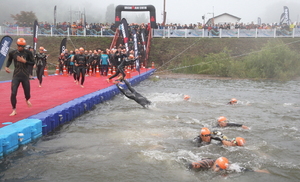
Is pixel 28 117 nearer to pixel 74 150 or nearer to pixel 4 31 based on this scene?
pixel 74 150

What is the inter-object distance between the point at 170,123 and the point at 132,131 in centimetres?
168

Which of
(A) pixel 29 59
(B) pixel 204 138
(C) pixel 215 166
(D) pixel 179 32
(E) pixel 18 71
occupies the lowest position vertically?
(C) pixel 215 166

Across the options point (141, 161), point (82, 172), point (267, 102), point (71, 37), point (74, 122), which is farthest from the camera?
point (71, 37)

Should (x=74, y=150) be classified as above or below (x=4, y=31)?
below

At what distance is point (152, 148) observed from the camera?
7.05m

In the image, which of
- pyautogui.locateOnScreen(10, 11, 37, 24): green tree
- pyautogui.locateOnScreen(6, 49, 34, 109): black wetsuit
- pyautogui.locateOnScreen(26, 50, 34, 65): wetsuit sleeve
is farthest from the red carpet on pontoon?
pyautogui.locateOnScreen(10, 11, 37, 24): green tree

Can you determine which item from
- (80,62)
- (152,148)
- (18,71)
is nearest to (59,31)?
(80,62)

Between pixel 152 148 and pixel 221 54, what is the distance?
2233 cm

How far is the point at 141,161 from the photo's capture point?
249 inches

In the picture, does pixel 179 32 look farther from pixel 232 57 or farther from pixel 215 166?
pixel 215 166

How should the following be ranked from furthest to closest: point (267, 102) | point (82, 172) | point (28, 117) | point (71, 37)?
point (71, 37)
point (267, 102)
point (28, 117)
point (82, 172)

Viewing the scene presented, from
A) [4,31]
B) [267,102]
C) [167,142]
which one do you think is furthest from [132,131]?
[4,31]

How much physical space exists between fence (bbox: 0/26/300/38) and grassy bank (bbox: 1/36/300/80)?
21.6 inches

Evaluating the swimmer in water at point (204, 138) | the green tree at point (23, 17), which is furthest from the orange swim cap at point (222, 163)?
the green tree at point (23, 17)
